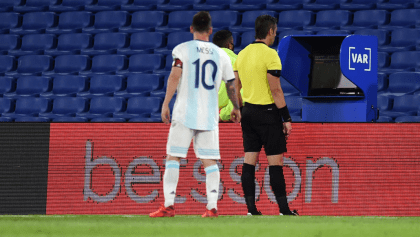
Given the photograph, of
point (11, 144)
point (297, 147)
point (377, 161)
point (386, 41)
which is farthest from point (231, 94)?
point (386, 41)

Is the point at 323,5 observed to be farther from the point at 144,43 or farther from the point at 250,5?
the point at 144,43

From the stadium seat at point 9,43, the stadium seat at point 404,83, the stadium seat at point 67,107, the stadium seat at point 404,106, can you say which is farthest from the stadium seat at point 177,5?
the stadium seat at point 404,106

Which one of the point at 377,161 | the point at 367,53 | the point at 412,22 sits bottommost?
the point at 377,161

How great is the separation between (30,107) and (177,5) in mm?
2666

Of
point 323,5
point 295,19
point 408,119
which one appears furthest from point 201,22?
point 323,5

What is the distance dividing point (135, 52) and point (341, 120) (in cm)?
418

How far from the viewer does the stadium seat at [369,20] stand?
28.4 ft

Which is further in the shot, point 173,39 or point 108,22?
point 108,22

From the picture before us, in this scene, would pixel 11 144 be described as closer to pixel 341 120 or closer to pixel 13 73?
pixel 341 120

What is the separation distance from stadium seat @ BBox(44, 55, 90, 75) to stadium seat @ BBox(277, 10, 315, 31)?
2.86m

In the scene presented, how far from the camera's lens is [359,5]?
29.5ft

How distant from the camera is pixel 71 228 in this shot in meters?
3.56

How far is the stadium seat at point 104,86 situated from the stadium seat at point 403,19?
366 cm

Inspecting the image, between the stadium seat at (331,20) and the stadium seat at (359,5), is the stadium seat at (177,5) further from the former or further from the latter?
the stadium seat at (359,5)
